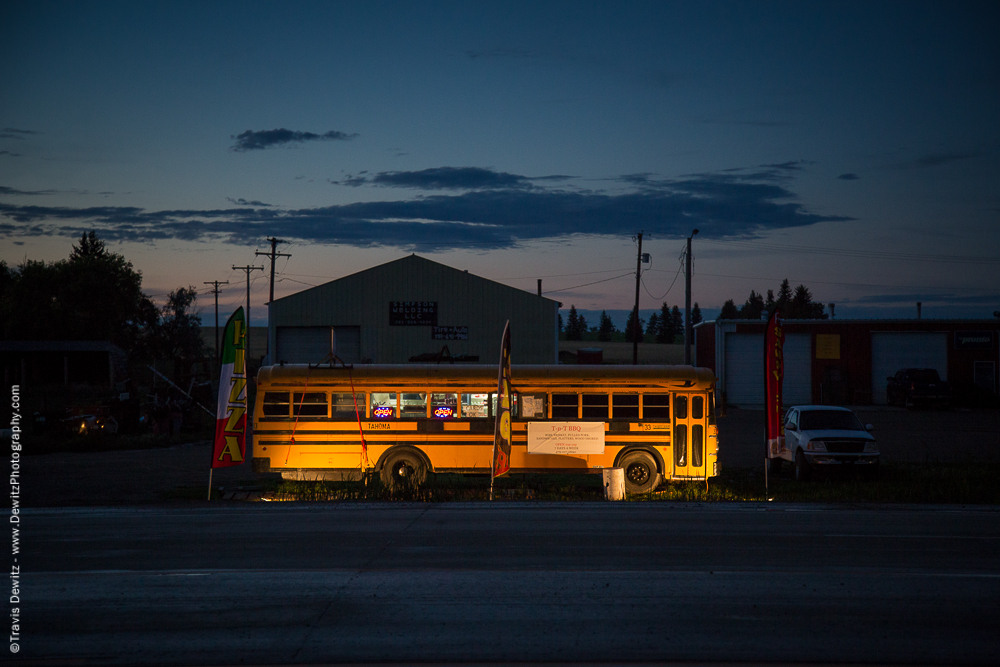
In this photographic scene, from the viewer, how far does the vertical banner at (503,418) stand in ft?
50.0

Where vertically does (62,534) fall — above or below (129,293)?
below

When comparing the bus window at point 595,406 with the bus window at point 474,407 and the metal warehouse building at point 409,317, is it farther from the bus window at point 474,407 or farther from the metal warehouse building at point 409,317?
the metal warehouse building at point 409,317

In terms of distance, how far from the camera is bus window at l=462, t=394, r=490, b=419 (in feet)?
56.1

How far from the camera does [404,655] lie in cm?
645

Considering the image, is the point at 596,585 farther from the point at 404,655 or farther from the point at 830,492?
the point at 830,492

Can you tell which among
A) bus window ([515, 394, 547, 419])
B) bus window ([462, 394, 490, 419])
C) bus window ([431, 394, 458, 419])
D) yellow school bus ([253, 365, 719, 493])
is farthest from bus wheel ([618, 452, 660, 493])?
bus window ([431, 394, 458, 419])

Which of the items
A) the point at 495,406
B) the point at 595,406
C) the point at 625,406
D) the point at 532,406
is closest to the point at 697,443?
the point at 625,406

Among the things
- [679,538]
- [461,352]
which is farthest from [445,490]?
[461,352]

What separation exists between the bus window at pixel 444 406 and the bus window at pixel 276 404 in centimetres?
315

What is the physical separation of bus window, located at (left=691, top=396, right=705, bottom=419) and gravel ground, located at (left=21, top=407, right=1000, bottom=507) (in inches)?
209

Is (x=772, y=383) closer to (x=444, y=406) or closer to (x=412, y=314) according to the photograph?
(x=444, y=406)


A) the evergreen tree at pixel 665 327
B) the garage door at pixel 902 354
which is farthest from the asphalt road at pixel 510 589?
the evergreen tree at pixel 665 327

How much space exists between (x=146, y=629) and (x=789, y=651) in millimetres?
5469

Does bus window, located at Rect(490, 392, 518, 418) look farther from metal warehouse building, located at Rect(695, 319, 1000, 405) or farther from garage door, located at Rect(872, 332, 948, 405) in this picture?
garage door, located at Rect(872, 332, 948, 405)
